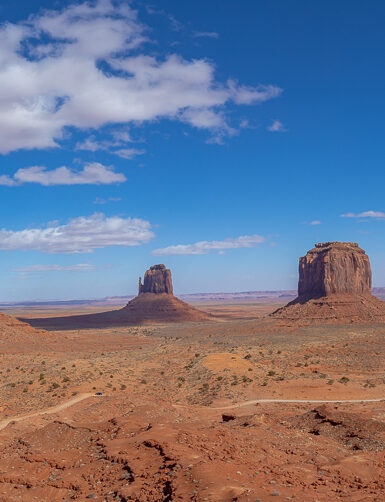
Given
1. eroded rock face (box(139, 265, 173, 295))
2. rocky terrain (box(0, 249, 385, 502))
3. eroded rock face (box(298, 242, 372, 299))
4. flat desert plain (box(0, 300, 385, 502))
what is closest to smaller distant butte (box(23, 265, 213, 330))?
eroded rock face (box(139, 265, 173, 295))

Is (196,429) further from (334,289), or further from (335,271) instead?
(334,289)

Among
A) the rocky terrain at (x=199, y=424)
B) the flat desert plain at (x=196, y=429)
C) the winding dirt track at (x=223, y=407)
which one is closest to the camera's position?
the flat desert plain at (x=196, y=429)

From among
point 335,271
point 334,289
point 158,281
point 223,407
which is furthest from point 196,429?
point 158,281

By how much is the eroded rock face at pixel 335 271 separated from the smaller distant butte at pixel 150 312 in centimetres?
5119

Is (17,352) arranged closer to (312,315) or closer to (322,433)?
(322,433)

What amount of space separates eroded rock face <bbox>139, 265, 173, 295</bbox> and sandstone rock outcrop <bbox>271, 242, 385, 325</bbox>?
67.8 metres

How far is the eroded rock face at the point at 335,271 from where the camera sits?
89.6m

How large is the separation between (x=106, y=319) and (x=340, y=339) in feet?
320

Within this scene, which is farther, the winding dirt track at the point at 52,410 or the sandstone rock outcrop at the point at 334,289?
the sandstone rock outcrop at the point at 334,289

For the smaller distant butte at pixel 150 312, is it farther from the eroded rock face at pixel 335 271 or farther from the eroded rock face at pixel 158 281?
the eroded rock face at pixel 335 271

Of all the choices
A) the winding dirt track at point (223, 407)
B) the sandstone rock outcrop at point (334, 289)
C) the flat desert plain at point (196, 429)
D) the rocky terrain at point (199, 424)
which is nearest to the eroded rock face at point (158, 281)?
the sandstone rock outcrop at point (334, 289)

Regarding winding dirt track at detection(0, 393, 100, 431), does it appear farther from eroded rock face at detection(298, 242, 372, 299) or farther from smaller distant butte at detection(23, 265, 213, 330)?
smaller distant butte at detection(23, 265, 213, 330)

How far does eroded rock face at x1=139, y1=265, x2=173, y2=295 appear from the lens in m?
157

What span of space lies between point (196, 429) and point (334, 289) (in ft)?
263
